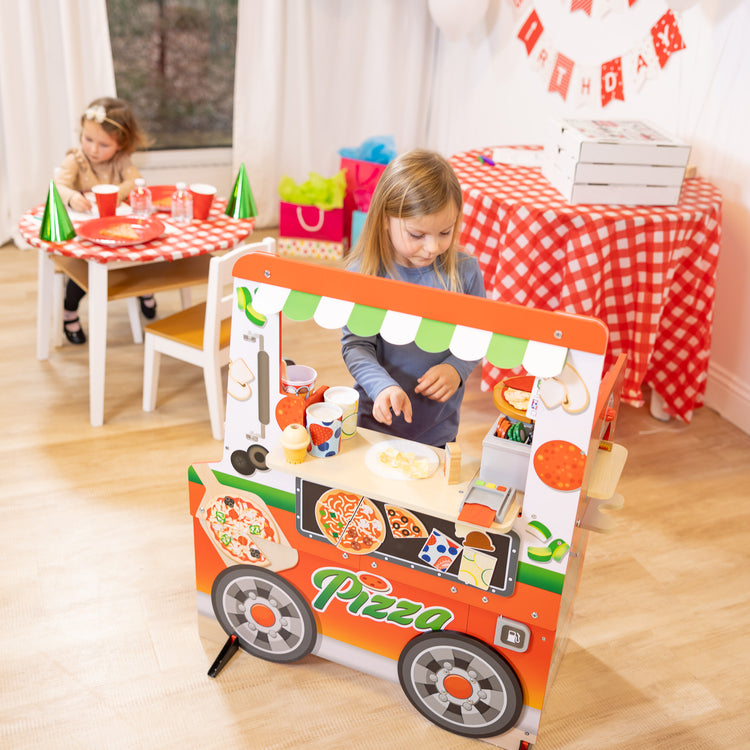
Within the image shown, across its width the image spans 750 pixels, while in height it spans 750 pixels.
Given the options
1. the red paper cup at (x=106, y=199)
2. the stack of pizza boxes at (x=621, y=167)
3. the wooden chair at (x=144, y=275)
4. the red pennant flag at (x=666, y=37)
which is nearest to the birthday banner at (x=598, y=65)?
the red pennant flag at (x=666, y=37)

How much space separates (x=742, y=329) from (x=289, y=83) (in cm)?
264

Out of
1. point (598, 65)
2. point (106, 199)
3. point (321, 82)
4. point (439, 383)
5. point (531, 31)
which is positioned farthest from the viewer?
point (321, 82)

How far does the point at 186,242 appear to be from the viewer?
2.51 m

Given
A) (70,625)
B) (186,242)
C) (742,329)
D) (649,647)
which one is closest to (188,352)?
(186,242)

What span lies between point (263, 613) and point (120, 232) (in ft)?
4.49

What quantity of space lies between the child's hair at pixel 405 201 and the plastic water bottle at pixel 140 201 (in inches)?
50.3

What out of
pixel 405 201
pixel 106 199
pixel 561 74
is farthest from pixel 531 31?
pixel 405 201

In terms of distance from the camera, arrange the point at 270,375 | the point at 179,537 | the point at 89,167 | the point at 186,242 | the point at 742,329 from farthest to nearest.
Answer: the point at 89,167 < the point at 742,329 < the point at 186,242 < the point at 179,537 < the point at 270,375

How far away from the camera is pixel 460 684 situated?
5.09 feet

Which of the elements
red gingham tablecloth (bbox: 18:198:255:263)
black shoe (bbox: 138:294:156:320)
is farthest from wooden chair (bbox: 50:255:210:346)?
black shoe (bbox: 138:294:156:320)

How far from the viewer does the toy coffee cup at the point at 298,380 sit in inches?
57.9

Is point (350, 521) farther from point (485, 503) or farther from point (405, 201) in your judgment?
point (405, 201)

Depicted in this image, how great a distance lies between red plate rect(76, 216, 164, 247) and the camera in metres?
2.43

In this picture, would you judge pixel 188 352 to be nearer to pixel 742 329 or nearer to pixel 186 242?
pixel 186 242
